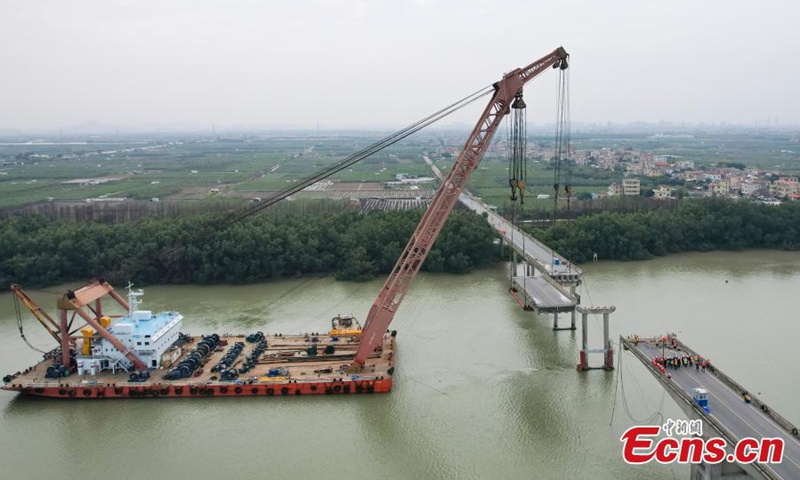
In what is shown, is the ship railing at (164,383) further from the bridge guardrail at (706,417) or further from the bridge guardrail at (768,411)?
the bridge guardrail at (768,411)

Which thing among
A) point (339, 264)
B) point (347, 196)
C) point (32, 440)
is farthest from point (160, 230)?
point (347, 196)

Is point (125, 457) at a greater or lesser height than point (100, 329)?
lesser

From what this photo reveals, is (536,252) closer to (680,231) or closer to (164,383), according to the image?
(680,231)

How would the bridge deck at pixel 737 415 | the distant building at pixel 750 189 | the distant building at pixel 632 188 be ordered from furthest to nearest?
the distant building at pixel 632 188, the distant building at pixel 750 189, the bridge deck at pixel 737 415

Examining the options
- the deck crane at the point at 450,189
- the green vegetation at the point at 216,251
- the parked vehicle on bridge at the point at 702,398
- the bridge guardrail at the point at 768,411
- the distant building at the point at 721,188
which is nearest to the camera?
the bridge guardrail at the point at 768,411

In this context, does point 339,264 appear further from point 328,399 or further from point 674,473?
point 674,473


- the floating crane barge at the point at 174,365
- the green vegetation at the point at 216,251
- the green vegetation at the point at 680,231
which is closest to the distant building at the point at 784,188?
the green vegetation at the point at 680,231

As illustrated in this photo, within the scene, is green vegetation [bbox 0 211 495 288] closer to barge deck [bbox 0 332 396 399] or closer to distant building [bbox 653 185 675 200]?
barge deck [bbox 0 332 396 399]
